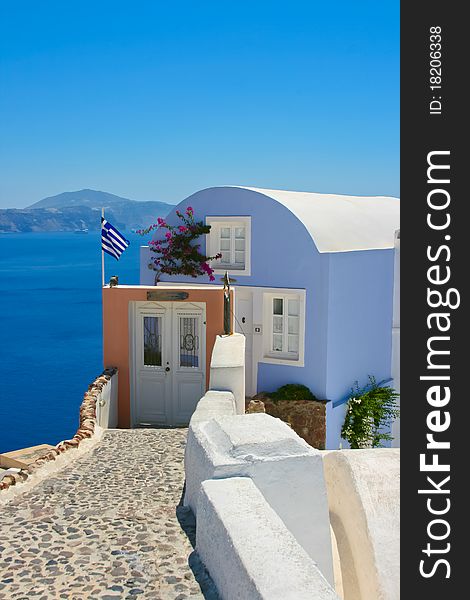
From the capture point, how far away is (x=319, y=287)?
50.2 feet

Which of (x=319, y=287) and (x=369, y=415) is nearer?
(x=319, y=287)

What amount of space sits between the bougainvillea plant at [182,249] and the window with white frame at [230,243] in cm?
18

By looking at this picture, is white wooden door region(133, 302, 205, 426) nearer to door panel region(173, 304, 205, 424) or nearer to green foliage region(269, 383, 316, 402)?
door panel region(173, 304, 205, 424)

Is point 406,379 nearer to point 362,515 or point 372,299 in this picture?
point 362,515

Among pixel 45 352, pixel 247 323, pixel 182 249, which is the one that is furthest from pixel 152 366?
pixel 45 352

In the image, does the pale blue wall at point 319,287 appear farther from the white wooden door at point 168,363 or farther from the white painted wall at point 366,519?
the white painted wall at point 366,519

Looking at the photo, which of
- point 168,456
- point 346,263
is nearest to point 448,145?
point 168,456

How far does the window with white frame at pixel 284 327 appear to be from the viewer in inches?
619

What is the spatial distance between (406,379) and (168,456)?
4917 mm

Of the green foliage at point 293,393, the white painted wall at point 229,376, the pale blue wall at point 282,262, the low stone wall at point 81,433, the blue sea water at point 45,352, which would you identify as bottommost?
the blue sea water at point 45,352

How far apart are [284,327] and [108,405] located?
17.6 ft

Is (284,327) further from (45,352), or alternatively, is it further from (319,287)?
(45,352)

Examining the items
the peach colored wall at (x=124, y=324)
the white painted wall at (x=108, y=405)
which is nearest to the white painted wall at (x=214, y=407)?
the white painted wall at (x=108, y=405)

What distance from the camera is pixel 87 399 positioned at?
430 inches
